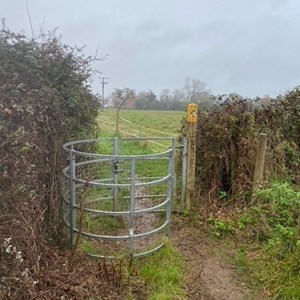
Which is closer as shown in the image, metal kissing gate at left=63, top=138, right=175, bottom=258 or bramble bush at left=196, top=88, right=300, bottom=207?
metal kissing gate at left=63, top=138, right=175, bottom=258

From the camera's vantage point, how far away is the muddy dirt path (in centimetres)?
370

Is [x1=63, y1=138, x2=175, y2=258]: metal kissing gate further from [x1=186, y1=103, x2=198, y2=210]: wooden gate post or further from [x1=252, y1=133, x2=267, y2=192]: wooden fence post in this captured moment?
[x1=252, y1=133, x2=267, y2=192]: wooden fence post

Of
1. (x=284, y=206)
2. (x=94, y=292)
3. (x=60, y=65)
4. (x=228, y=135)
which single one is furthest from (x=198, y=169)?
(x=94, y=292)

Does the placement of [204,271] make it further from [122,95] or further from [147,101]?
[147,101]

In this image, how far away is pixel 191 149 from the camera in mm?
5535

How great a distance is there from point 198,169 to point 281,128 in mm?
1777

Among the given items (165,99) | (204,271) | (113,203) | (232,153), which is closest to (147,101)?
(165,99)

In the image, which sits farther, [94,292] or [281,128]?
[281,128]

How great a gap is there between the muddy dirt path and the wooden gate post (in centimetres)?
64

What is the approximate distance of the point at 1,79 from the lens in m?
4.01

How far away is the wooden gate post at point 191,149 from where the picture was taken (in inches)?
216

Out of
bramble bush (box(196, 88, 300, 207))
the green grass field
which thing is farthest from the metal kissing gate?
the green grass field

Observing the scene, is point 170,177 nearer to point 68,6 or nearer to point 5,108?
point 5,108

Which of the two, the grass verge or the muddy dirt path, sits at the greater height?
the grass verge
